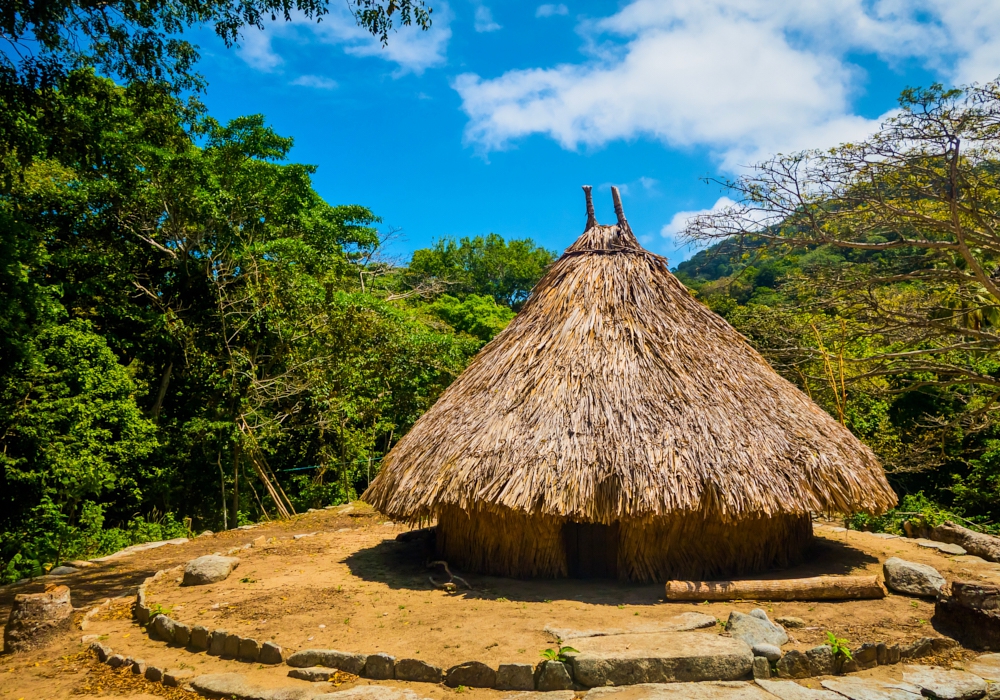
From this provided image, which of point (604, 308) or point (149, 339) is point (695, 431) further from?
point (149, 339)

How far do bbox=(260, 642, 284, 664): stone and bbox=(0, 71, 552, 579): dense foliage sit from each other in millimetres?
6666

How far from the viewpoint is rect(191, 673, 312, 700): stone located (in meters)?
4.88

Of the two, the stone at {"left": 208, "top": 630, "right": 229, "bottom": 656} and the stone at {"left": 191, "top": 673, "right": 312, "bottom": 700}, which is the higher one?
the stone at {"left": 208, "top": 630, "right": 229, "bottom": 656}

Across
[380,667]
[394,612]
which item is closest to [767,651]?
[380,667]

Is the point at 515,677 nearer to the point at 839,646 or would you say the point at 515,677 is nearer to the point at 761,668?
the point at 761,668

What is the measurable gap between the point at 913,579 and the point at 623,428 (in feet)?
10.6

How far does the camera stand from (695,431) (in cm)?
714

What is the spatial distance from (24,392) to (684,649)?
10.3 metres

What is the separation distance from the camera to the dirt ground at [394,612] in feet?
18.1

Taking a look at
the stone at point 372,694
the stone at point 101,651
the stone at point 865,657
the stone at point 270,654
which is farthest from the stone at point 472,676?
the stone at point 101,651

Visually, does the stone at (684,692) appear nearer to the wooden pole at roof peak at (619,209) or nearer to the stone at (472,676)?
the stone at (472,676)

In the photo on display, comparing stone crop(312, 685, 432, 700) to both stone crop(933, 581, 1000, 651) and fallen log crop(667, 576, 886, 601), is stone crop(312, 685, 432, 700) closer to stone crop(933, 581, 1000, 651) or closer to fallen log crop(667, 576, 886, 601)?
fallen log crop(667, 576, 886, 601)

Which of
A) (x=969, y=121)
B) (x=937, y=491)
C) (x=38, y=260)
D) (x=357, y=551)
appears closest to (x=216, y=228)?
(x=38, y=260)

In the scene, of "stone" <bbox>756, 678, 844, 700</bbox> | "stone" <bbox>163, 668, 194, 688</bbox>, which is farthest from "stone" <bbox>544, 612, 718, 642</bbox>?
"stone" <bbox>163, 668, 194, 688</bbox>
